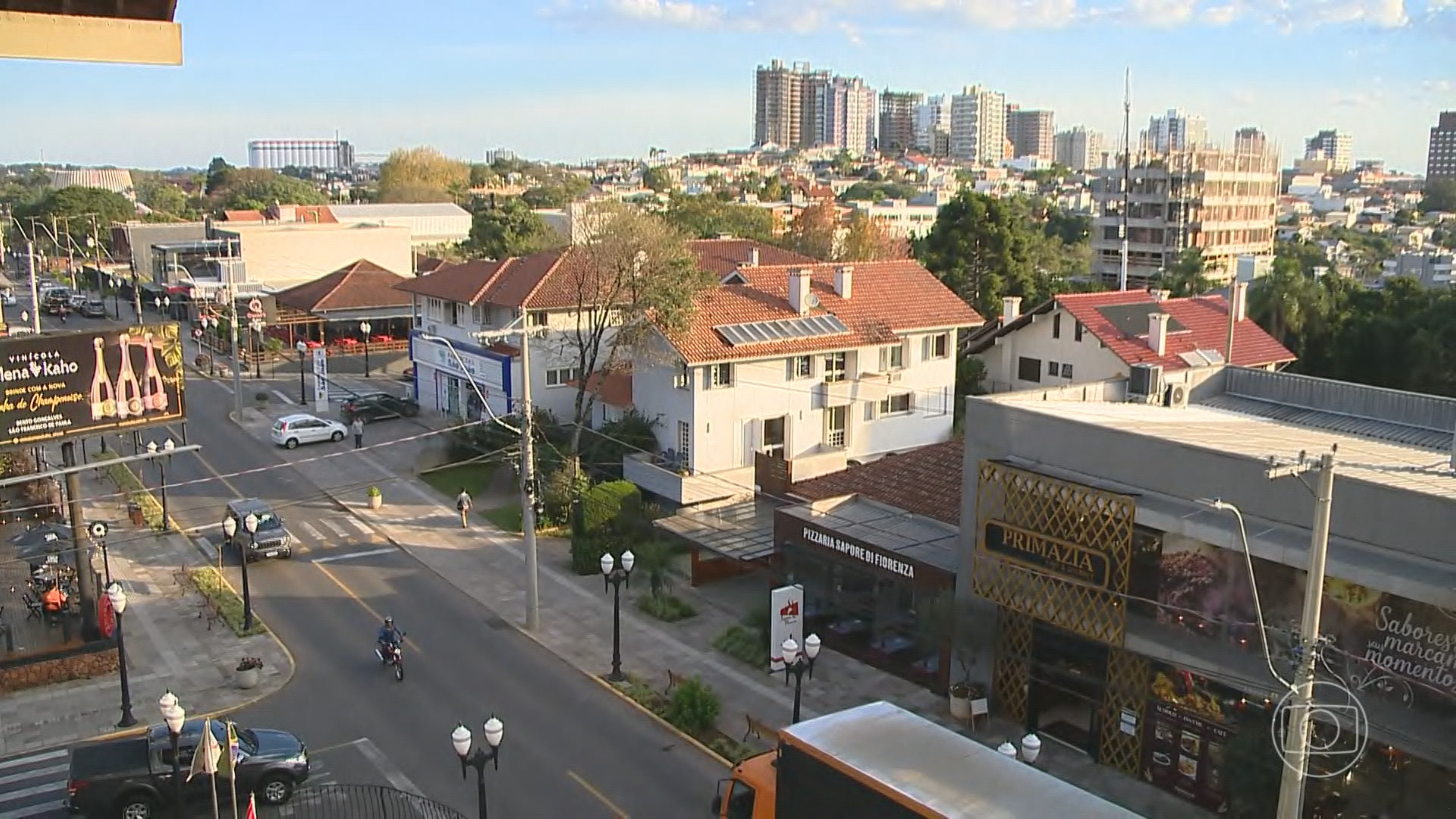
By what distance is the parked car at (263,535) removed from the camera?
3312 centimetres

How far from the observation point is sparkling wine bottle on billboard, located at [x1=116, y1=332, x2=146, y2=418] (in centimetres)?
2547

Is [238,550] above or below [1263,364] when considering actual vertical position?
below

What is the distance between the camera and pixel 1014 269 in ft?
205

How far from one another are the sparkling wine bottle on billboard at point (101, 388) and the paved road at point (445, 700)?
6599 millimetres

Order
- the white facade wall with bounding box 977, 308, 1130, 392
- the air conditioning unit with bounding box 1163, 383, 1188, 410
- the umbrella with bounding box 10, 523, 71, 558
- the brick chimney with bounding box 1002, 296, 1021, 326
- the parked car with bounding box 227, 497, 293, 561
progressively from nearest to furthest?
the air conditioning unit with bounding box 1163, 383, 1188, 410 < the umbrella with bounding box 10, 523, 71, 558 < the parked car with bounding box 227, 497, 293, 561 < the white facade wall with bounding box 977, 308, 1130, 392 < the brick chimney with bounding box 1002, 296, 1021, 326

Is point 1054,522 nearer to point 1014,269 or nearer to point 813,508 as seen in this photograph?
point 813,508

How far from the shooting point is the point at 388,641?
25.5 metres

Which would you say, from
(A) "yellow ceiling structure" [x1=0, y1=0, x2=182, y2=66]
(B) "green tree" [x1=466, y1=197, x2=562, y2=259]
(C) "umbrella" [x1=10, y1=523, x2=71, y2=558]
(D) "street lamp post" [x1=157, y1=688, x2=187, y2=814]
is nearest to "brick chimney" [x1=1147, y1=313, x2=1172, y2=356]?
(D) "street lamp post" [x1=157, y1=688, x2=187, y2=814]

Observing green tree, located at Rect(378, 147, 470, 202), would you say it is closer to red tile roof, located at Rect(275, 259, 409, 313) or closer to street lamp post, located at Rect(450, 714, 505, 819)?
red tile roof, located at Rect(275, 259, 409, 313)

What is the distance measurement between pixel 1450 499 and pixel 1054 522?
6475 mm

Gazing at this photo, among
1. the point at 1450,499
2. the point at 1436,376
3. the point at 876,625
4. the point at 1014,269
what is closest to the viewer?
the point at 1450,499

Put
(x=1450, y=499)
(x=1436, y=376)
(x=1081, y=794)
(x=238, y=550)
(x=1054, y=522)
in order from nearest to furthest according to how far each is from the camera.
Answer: (x=1081, y=794) → (x=1450, y=499) → (x=1054, y=522) → (x=238, y=550) → (x=1436, y=376)

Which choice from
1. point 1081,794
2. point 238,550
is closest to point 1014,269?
point 238,550

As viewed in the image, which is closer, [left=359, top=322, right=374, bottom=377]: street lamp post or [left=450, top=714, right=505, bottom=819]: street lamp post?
[left=450, top=714, right=505, bottom=819]: street lamp post
